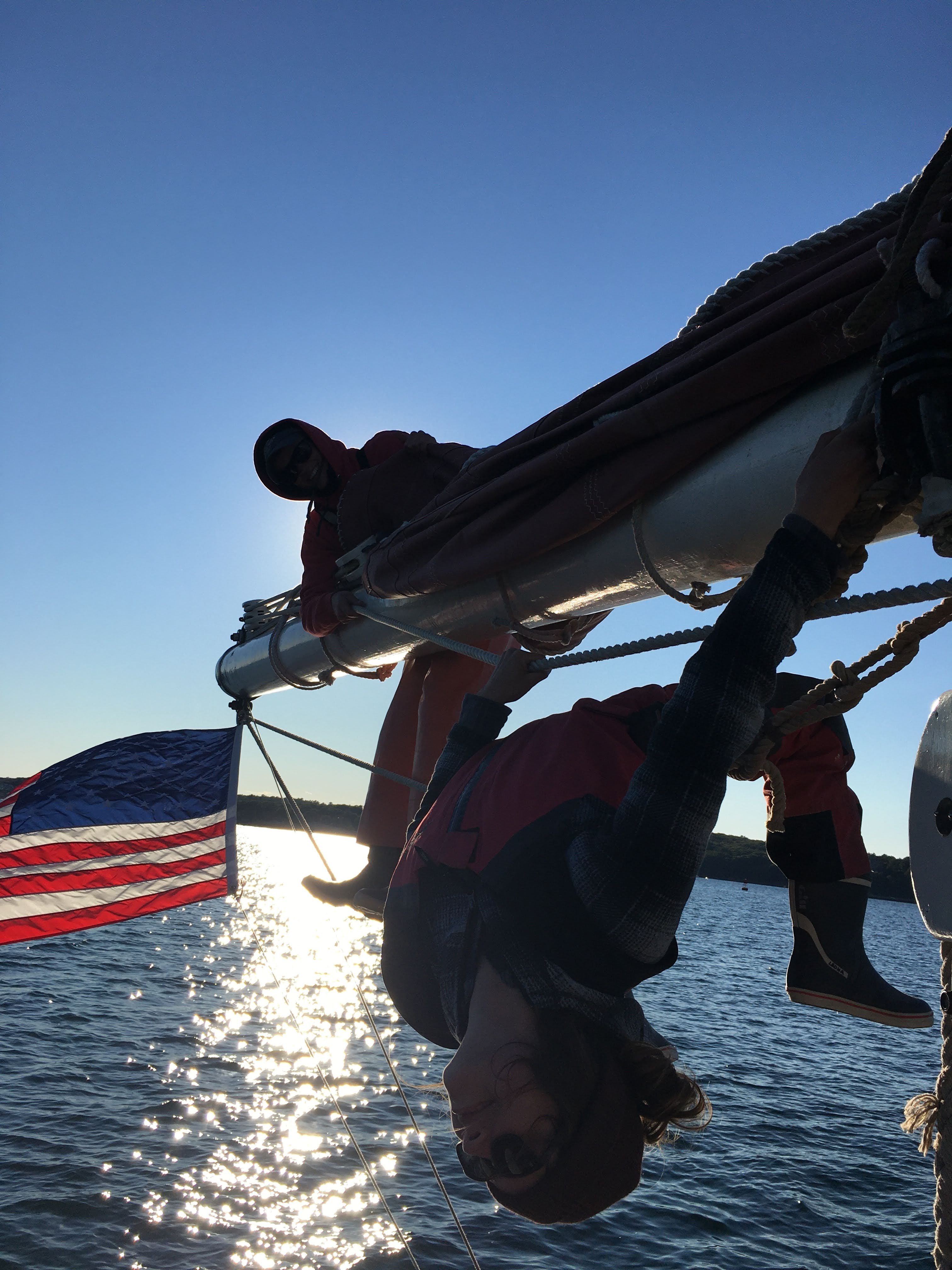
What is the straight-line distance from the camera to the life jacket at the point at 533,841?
5.37 feet

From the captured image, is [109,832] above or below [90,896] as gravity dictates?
above

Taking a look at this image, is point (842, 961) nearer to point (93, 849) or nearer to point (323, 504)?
point (323, 504)

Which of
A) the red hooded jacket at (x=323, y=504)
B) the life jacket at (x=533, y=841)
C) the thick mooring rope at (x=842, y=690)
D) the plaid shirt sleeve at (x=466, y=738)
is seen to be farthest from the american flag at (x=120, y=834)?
the thick mooring rope at (x=842, y=690)

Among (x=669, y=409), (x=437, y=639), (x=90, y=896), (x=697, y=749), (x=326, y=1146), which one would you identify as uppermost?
(x=669, y=409)

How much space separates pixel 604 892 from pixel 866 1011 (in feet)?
3.16

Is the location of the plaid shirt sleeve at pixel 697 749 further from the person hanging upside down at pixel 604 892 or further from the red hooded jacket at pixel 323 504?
the red hooded jacket at pixel 323 504

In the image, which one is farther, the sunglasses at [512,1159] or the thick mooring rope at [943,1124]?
the sunglasses at [512,1159]

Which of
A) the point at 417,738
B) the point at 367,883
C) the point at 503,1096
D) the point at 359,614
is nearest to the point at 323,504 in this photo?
the point at 359,614

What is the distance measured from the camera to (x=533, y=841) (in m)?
1.71

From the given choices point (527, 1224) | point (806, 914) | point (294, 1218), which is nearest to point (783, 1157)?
point (527, 1224)

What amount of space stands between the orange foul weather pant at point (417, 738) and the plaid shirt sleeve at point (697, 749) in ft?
5.48

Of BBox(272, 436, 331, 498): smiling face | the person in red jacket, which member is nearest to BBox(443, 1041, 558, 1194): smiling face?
the person in red jacket

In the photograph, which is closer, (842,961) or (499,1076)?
(499,1076)

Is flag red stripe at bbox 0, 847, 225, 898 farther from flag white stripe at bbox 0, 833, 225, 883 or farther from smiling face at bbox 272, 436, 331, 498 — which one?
smiling face at bbox 272, 436, 331, 498
